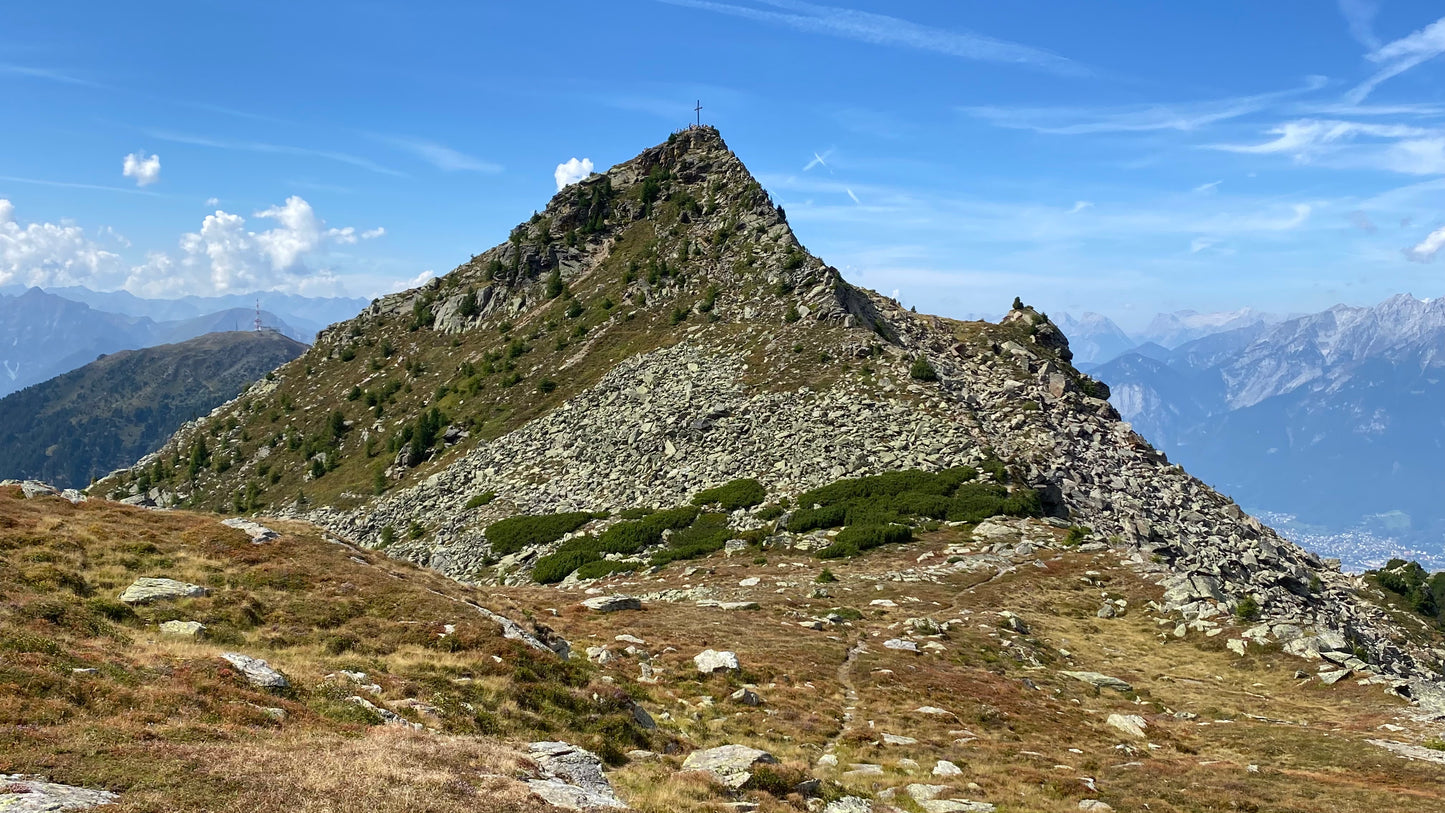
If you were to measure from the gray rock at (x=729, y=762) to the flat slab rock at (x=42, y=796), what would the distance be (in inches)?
453

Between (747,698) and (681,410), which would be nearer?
(747,698)

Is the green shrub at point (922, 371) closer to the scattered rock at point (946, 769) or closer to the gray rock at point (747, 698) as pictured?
the gray rock at point (747, 698)

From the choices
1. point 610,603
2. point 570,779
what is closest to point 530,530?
point 610,603

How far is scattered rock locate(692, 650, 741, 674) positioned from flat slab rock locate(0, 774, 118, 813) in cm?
1935

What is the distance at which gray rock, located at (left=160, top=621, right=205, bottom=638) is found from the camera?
69.1 ft

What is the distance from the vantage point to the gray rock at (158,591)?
894 inches

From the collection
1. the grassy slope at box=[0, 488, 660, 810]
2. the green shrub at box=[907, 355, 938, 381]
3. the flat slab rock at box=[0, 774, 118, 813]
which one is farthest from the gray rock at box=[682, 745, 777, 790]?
the green shrub at box=[907, 355, 938, 381]

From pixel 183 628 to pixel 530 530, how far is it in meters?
38.2

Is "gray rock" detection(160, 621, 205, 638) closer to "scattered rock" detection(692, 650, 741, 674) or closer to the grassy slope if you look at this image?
the grassy slope

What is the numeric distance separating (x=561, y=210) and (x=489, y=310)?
19556mm

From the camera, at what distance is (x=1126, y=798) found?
19406mm

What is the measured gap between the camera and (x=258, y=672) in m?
18.6

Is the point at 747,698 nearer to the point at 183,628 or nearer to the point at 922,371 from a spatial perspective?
the point at 183,628

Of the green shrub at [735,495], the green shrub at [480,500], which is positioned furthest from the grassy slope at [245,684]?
the green shrub at [480,500]
